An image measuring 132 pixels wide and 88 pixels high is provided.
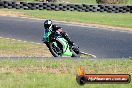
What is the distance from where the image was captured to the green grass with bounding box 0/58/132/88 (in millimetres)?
9586

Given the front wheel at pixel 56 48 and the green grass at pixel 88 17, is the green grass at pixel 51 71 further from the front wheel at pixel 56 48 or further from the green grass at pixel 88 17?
the green grass at pixel 88 17

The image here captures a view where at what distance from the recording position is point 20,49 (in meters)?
17.5

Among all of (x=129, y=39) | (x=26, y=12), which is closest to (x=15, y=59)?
(x=129, y=39)

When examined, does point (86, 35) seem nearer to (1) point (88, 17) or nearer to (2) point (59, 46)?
(2) point (59, 46)

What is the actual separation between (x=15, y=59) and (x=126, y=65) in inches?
113

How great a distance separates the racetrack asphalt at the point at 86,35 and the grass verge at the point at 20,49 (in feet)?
4.33

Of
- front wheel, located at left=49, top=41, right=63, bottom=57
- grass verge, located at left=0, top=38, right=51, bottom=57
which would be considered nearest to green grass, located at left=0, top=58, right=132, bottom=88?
front wheel, located at left=49, top=41, right=63, bottom=57

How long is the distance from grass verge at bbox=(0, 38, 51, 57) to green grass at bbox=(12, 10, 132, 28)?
30.7ft

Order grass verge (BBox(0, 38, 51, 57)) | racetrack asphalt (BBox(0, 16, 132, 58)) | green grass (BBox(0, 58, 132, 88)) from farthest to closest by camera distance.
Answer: racetrack asphalt (BBox(0, 16, 132, 58)), grass verge (BBox(0, 38, 51, 57)), green grass (BBox(0, 58, 132, 88))

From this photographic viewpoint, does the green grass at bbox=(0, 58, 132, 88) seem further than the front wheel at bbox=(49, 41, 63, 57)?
No

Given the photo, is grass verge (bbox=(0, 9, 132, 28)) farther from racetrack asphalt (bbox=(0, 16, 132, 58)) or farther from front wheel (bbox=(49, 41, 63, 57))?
front wheel (bbox=(49, 41, 63, 57))

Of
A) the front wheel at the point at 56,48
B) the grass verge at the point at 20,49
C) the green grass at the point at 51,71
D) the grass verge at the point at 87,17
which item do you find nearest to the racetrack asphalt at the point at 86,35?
the grass verge at the point at 20,49

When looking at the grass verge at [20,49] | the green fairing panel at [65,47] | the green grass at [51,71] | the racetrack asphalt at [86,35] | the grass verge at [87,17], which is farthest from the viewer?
the grass verge at [87,17]

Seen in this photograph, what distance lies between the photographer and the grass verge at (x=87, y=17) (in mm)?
28875
